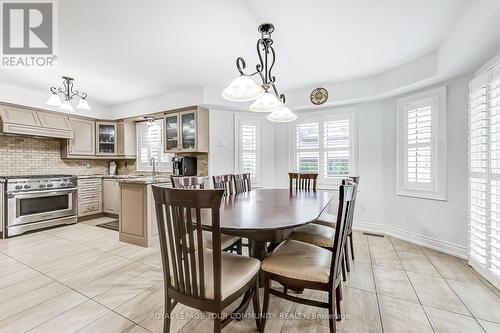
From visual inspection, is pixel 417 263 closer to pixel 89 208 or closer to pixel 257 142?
pixel 257 142

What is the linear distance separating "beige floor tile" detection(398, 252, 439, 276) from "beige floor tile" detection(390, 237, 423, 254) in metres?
0.11

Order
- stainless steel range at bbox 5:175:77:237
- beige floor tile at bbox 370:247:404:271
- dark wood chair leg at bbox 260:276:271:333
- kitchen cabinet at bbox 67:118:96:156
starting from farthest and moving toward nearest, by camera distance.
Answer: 1. kitchen cabinet at bbox 67:118:96:156
2. stainless steel range at bbox 5:175:77:237
3. beige floor tile at bbox 370:247:404:271
4. dark wood chair leg at bbox 260:276:271:333

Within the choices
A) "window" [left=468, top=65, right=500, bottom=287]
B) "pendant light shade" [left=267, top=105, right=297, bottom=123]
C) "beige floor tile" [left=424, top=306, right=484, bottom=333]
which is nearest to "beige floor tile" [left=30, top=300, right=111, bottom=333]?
"pendant light shade" [left=267, top=105, right=297, bottom=123]

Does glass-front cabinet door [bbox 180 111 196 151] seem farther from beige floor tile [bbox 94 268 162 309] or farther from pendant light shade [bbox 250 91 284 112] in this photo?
beige floor tile [bbox 94 268 162 309]

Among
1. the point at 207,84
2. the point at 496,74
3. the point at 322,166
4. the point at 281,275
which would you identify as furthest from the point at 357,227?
the point at 207,84

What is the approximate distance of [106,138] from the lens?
16.5 ft

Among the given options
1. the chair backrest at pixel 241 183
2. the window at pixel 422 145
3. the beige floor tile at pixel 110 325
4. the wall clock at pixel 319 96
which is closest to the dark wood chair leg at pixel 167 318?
the beige floor tile at pixel 110 325

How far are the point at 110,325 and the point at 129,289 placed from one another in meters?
0.46

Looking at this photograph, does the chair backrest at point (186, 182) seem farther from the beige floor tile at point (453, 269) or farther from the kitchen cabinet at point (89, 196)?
the kitchen cabinet at point (89, 196)

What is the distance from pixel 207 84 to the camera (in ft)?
12.5

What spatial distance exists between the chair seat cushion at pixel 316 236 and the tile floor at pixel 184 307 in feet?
1.59

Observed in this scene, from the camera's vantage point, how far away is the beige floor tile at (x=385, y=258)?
2.46 metres

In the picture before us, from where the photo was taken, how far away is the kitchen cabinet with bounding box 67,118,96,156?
4496mm

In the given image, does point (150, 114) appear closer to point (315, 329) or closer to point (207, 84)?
point (207, 84)
